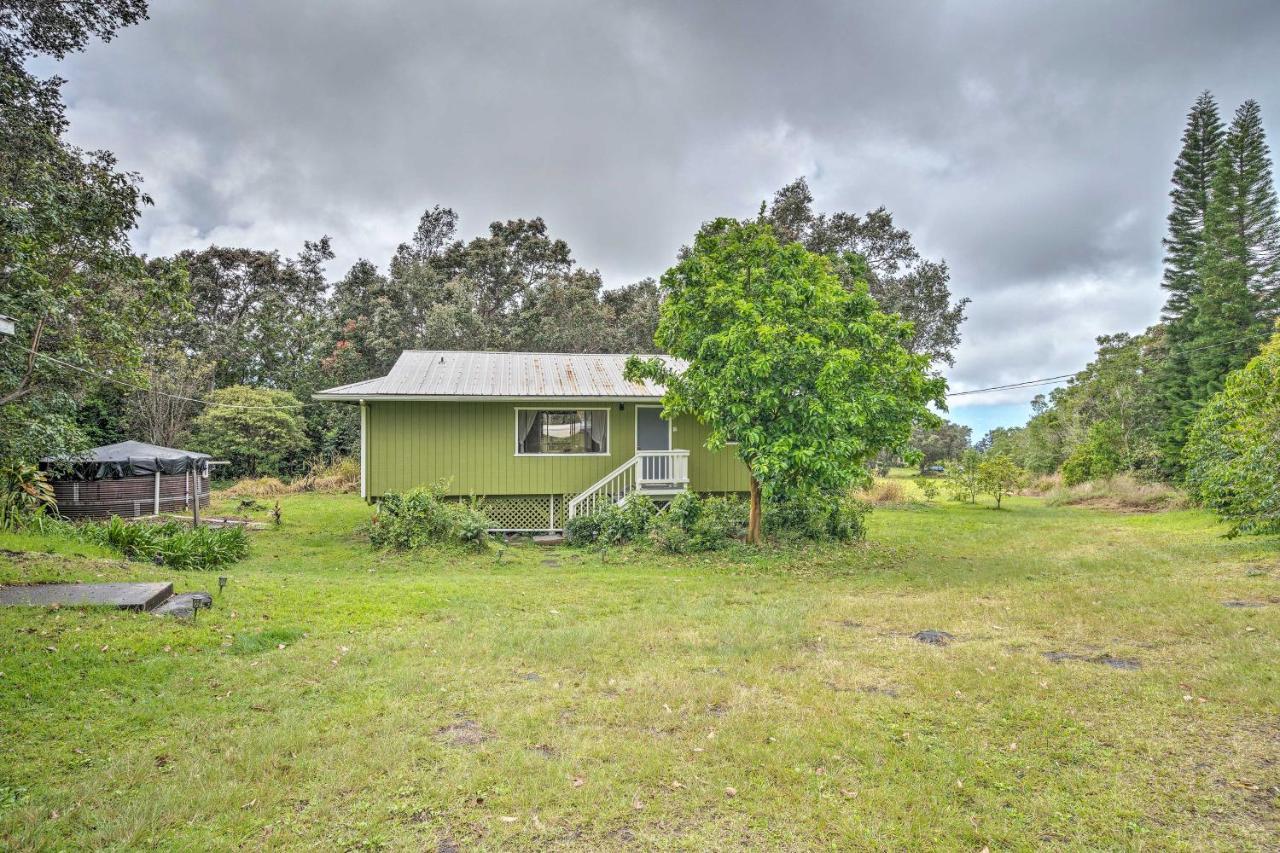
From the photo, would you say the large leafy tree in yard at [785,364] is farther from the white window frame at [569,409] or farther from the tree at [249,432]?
the tree at [249,432]

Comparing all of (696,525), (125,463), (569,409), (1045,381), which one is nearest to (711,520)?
(696,525)

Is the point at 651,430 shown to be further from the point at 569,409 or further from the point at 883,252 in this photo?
the point at 883,252

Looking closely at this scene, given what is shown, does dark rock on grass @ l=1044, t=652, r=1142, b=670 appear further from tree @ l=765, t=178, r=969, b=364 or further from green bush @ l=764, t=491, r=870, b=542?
tree @ l=765, t=178, r=969, b=364

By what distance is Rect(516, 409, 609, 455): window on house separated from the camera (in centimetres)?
1320

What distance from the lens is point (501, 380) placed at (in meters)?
13.4

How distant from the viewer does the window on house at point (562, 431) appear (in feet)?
43.3

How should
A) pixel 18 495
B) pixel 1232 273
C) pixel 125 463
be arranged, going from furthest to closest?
pixel 1232 273, pixel 125 463, pixel 18 495

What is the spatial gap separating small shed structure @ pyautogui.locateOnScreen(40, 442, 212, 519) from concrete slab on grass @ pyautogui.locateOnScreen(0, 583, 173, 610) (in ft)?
27.0

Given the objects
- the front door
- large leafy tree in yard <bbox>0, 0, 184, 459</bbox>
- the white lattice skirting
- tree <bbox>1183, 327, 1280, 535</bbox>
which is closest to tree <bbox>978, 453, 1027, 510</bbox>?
tree <bbox>1183, 327, 1280, 535</bbox>

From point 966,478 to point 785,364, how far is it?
14.4m

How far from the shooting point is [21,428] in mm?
9250

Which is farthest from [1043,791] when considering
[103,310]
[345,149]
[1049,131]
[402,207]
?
[402,207]

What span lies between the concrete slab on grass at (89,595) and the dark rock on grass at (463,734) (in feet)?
12.7

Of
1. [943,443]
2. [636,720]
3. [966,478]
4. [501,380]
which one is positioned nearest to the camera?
[636,720]
